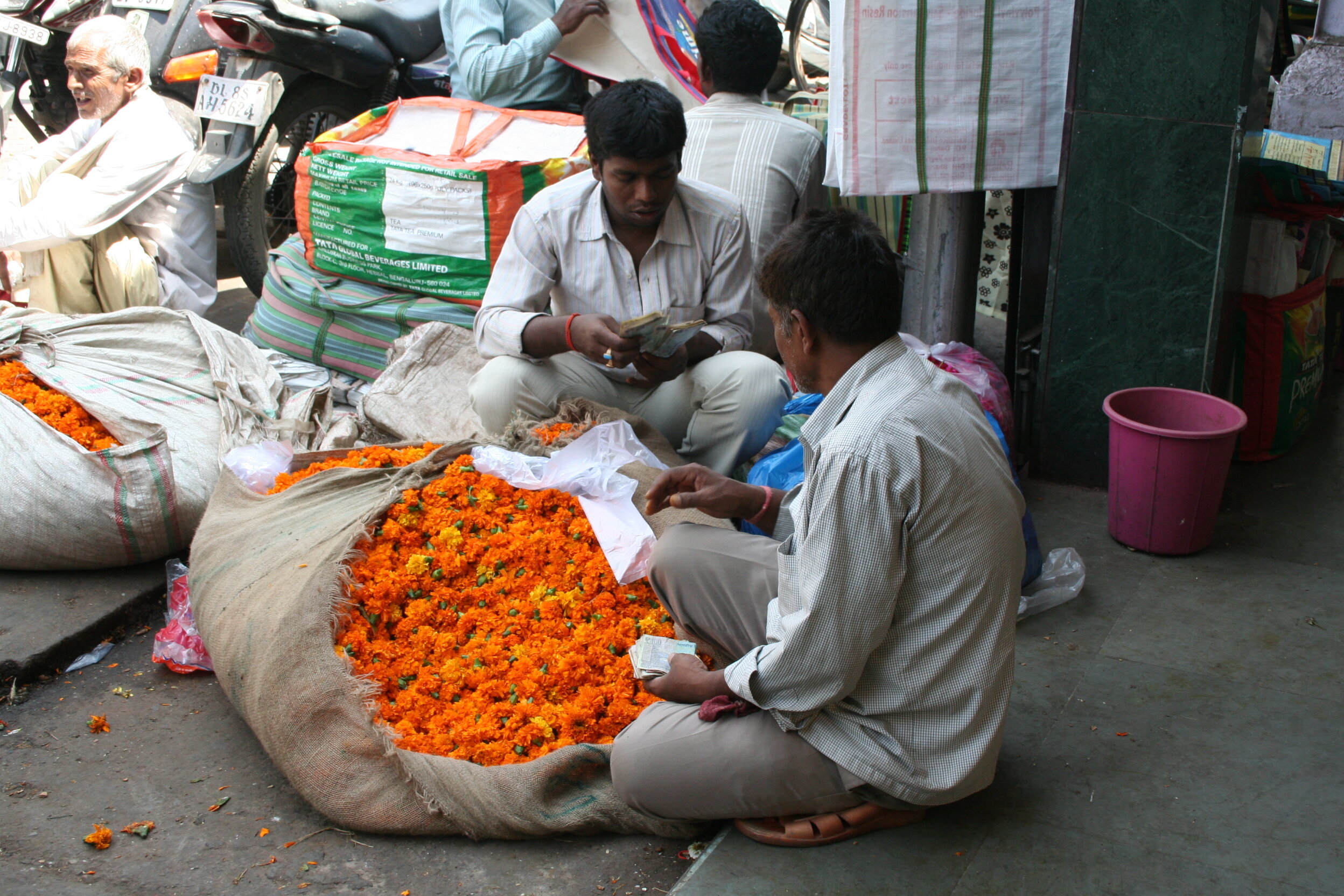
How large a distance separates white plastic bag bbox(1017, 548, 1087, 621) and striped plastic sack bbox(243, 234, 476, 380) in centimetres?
210

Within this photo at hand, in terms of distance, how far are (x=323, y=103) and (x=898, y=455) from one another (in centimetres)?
444

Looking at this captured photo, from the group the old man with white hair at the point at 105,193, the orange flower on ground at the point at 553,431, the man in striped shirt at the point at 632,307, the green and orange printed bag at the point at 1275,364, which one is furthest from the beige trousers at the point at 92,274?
the green and orange printed bag at the point at 1275,364

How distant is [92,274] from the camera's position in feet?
14.0

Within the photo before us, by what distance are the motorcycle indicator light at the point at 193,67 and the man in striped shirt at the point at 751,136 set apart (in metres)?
2.82

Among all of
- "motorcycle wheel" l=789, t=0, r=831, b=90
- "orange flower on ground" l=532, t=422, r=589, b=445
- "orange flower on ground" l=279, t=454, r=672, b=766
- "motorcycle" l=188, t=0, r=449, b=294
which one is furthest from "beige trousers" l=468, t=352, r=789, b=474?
"motorcycle wheel" l=789, t=0, r=831, b=90

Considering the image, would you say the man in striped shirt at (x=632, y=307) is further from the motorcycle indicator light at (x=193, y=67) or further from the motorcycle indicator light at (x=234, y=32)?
the motorcycle indicator light at (x=193, y=67)

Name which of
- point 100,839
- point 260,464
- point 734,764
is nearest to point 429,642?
point 100,839

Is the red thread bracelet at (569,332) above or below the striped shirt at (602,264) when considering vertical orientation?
below

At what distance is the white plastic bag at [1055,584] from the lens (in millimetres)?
2811

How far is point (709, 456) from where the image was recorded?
3.28 meters

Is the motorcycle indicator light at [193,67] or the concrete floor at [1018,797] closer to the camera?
the concrete floor at [1018,797]

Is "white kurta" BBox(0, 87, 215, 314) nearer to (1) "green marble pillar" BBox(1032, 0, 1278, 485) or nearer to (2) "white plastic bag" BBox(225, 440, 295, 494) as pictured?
(2) "white plastic bag" BBox(225, 440, 295, 494)

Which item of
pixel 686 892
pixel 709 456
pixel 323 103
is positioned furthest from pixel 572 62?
pixel 686 892

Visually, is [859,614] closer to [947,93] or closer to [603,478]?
[603,478]
